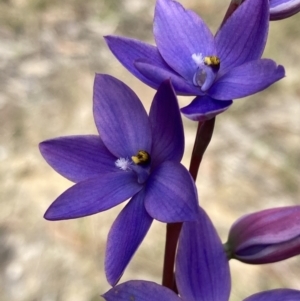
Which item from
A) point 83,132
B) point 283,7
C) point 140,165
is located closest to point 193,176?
point 140,165

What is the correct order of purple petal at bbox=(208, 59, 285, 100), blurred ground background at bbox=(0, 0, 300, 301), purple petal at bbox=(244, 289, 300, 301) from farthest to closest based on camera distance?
blurred ground background at bbox=(0, 0, 300, 301)
purple petal at bbox=(244, 289, 300, 301)
purple petal at bbox=(208, 59, 285, 100)

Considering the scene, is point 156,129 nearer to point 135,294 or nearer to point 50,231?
point 135,294

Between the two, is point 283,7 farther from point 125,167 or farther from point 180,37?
point 125,167

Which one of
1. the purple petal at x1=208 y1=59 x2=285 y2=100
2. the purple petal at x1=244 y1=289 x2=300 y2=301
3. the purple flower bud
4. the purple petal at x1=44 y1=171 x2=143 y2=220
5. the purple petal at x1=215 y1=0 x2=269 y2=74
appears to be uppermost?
the purple flower bud

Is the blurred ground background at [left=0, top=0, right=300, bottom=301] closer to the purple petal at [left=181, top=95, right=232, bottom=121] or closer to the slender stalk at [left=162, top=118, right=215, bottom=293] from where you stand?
the slender stalk at [left=162, top=118, right=215, bottom=293]

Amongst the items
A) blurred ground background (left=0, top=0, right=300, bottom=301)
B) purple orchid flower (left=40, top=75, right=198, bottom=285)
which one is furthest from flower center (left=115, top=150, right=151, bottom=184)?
blurred ground background (left=0, top=0, right=300, bottom=301)

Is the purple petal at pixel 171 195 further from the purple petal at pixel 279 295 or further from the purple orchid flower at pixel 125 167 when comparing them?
the purple petal at pixel 279 295

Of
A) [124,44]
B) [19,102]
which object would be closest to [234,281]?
[19,102]
